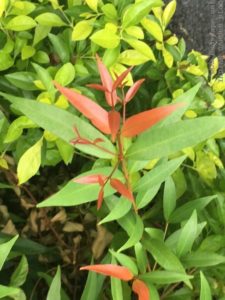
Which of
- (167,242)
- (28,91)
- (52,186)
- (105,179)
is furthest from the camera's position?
(52,186)

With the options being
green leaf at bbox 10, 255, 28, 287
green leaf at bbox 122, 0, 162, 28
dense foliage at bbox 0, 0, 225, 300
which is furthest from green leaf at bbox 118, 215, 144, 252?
green leaf at bbox 122, 0, 162, 28

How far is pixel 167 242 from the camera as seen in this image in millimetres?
835

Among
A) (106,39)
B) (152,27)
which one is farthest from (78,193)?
(152,27)

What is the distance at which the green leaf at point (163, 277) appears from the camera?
71cm

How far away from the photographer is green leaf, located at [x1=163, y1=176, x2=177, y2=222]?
859 mm

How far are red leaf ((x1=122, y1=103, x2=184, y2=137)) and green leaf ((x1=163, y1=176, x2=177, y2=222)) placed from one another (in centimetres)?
27

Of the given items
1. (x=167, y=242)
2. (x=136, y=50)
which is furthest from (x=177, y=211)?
(x=136, y=50)

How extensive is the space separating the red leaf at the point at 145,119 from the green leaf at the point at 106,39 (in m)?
0.28

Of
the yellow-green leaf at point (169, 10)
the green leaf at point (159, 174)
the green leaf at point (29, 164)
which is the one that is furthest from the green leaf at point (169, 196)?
the yellow-green leaf at point (169, 10)

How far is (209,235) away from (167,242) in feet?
0.45

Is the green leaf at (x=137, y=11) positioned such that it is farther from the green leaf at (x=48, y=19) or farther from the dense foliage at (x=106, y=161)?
the green leaf at (x=48, y=19)

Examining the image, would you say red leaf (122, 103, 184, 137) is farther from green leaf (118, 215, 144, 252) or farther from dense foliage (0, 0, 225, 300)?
green leaf (118, 215, 144, 252)

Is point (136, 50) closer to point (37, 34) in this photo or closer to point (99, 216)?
point (37, 34)

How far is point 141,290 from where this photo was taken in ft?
2.28
